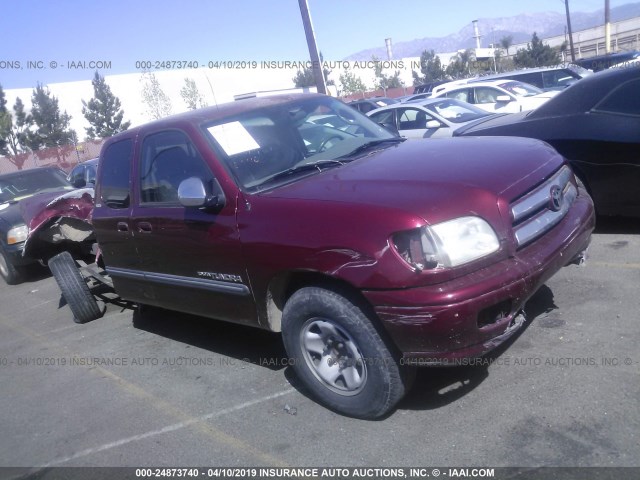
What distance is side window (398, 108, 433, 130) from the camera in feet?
36.3

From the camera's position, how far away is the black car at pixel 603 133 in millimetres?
5141

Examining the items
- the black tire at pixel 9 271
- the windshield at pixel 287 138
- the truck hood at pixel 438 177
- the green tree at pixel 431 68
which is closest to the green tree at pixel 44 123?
the green tree at pixel 431 68

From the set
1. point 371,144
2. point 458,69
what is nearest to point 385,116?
point 371,144

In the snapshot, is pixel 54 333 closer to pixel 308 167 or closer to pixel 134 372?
pixel 134 372

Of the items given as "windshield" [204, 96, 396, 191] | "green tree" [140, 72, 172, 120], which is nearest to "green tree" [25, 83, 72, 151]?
"green tree" [140, 72, 172, 120]

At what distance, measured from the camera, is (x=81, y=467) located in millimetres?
3447

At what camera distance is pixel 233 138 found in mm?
3967

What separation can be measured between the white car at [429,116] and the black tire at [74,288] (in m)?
6.08

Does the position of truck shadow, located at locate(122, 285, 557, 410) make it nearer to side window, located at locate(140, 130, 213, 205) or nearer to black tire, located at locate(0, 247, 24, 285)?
side window, located at locate(140, 130, 213, 205)

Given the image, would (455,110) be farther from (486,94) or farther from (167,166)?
(167,166)

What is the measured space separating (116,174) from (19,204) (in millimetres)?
3555

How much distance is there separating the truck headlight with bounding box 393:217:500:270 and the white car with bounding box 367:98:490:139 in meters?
7.66

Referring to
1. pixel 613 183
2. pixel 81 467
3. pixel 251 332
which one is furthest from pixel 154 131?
pixel 613 183

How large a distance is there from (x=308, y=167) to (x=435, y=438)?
6.02 ft
